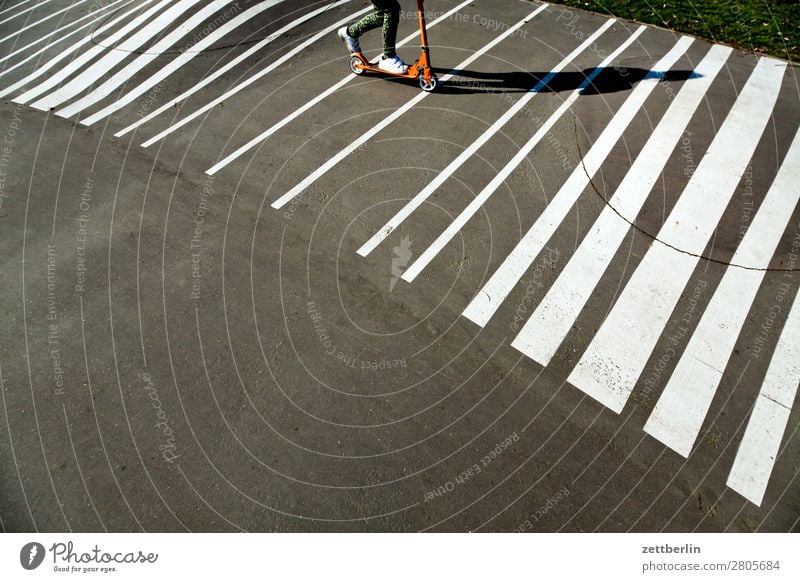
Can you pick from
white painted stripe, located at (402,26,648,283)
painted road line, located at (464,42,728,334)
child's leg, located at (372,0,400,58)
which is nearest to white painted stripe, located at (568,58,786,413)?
painted road line, located at (464,42,728,334)

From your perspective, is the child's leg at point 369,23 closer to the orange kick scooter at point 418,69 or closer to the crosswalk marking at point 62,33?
the orange kick scooter at point 418,69

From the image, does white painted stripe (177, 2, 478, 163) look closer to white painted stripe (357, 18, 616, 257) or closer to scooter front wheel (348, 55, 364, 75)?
scooter front wheel (348, 55, 364, 75)

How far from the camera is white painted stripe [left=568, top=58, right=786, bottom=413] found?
688 cm

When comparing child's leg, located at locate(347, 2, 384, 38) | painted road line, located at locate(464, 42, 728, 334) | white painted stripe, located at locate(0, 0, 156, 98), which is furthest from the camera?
white painted stripe, located at locate(0, 0, 156, 98)

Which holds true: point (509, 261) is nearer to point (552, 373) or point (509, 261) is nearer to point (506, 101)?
point (552, 373)

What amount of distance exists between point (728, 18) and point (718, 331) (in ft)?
35.7

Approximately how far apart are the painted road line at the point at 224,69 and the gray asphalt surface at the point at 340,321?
222 millimetres

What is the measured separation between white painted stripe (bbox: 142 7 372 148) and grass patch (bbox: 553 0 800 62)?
21.9 feet

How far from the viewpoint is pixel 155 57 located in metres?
12.8

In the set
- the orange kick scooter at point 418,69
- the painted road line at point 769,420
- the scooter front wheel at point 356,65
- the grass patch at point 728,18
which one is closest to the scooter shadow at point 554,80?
the orange kick scooter at point 418,69

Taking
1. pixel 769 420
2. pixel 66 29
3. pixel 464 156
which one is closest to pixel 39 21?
pixel 66 29

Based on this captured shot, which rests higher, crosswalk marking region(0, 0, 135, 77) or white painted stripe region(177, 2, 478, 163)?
crosswalk marking region(0, 0, 135, 77)

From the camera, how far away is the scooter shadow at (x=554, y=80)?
11.2m

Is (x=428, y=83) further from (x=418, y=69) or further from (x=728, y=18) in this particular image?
(x=728, y=18)
